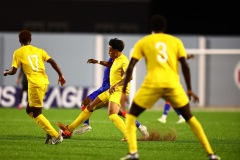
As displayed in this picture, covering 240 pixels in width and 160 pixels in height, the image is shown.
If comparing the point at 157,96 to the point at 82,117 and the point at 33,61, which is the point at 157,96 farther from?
the point at 82,117

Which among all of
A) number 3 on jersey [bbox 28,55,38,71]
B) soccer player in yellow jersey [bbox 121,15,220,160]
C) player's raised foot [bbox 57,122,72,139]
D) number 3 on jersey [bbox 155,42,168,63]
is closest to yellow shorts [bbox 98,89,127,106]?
player's raised foot [bbox 57,122,72,139]

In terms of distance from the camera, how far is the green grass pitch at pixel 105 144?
1326cm

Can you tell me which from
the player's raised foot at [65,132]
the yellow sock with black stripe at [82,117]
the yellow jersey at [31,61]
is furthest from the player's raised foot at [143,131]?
the yellow jersey at [31,61]

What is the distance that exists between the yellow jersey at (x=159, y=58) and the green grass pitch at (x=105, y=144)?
5.51ft

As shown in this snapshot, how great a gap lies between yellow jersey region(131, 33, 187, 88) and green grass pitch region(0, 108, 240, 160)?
66.1 inches

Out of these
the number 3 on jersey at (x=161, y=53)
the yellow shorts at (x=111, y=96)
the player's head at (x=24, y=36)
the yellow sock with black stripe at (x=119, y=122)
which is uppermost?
the player's head at (x=24, y=36)

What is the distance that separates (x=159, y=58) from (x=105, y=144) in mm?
3892

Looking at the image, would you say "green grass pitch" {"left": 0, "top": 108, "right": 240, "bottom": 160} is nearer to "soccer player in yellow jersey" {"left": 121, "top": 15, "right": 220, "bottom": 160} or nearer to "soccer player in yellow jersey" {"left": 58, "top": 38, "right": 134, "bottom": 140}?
"soccer player in yellow jersey" {"left": 58, "top": 38, "right": 134, "bottom": 140}

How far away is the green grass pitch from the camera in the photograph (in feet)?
43.5

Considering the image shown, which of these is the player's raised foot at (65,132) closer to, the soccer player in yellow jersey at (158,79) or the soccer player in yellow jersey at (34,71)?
the soccer player in yellow jersey at (34,71)

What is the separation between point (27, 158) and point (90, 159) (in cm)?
103

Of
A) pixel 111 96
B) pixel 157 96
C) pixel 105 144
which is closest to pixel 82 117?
pixel 111 96

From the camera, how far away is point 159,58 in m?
11.9

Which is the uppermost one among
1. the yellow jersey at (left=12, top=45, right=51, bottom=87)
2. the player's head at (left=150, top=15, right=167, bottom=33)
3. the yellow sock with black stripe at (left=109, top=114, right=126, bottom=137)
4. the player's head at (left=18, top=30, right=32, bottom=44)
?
the player's head at (left=150, top=15, right=167, bottom=33)
